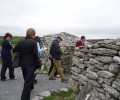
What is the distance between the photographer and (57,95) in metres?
8.58

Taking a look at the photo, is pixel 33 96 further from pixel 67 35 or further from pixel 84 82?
pixel 67 35

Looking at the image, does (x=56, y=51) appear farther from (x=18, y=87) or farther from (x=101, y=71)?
(x=101, y=71)

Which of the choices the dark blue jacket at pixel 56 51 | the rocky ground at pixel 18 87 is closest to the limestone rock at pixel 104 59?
the rocky ground at pixel 18 87

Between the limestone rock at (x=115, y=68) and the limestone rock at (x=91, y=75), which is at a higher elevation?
the limestone rock at (x=115, y=68)

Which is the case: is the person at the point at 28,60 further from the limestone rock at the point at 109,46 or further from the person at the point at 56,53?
the person at the point at 56,53

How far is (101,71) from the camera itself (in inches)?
282

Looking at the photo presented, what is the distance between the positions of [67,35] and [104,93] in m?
10.0

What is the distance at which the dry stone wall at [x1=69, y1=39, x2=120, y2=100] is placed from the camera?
21.7 ft

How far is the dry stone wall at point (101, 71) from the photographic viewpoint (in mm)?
6624

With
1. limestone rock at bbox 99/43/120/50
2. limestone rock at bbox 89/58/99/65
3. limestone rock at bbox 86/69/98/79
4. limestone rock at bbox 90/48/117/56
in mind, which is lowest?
limestone rock at bbox 86/69/98/79

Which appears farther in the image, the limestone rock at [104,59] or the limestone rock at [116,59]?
the limestone rock at [104,59]

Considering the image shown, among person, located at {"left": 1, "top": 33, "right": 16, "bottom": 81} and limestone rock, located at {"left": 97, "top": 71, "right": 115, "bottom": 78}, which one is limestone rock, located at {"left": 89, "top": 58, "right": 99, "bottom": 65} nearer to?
limestone rock, located at {"left": 97, "top": 71, "right": 115, "bottom": 78}

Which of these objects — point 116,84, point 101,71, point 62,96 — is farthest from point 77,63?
point 116,84

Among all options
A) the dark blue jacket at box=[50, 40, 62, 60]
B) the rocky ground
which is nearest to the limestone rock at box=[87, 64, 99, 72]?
the rocky ground
